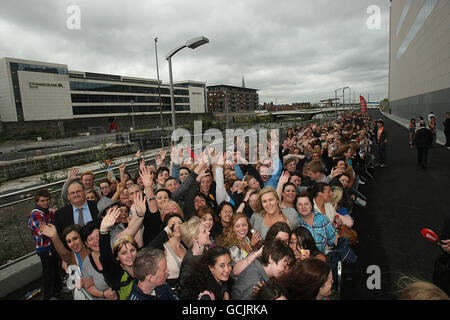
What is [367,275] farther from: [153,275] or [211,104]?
[211,104]

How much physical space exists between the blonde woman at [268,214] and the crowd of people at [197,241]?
0.5 inches

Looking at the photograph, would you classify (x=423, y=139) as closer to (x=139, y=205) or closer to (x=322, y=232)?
(x=322, y=232)

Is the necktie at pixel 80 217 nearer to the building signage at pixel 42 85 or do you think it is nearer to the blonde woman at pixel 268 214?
the blonde woman at pixel 268 214

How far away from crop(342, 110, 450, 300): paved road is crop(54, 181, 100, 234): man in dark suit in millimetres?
3656

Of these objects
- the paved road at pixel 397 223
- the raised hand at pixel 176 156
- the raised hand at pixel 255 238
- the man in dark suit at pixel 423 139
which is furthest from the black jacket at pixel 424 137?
the raised hand at pixel 255 238

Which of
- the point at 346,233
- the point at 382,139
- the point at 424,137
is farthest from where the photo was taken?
the point at 382,139

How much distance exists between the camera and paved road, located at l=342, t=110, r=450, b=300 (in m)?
3.62

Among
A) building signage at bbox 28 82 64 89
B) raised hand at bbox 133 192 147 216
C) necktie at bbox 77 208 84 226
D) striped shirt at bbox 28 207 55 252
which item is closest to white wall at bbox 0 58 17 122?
building signage at bbox 28 82 64 89

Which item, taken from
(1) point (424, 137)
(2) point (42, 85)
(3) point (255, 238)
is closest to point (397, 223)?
(3) point (255, 238)

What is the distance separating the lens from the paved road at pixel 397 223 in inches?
142

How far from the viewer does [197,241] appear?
106 inches

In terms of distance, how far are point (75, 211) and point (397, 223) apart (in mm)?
6061

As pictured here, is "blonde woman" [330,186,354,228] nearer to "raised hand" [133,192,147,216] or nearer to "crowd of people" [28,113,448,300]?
"crowd of people" [28,113,448,300]

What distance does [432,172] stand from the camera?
29.2ft
